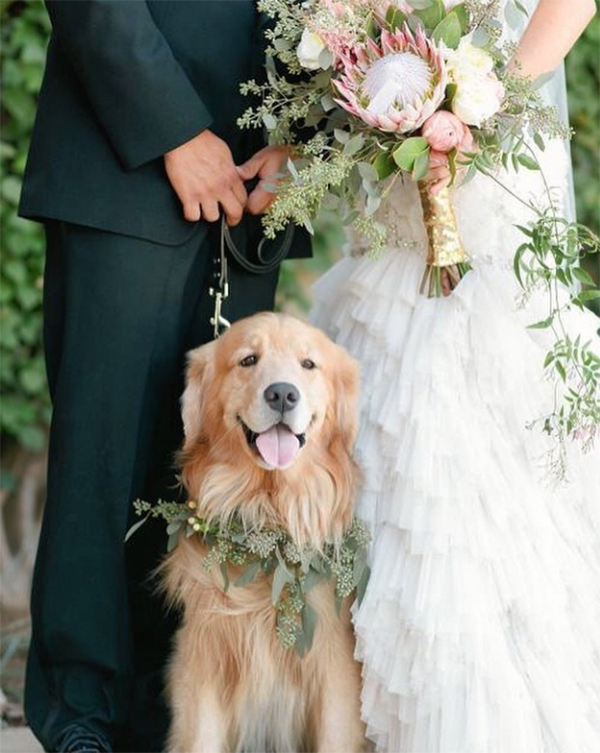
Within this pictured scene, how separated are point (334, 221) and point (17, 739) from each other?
2378mm

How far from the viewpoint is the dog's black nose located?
273 cm

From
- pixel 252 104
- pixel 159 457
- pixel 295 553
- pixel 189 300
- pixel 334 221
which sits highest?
pixel 334 221

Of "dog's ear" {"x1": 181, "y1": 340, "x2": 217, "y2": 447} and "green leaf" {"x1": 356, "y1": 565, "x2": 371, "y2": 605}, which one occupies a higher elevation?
"dog's ear" {"x1": 181, "y1": 340, "x2": 217, "y2": 447}

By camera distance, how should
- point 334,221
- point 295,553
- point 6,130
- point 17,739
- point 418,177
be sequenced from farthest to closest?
point 334,221 → point 6,130 → point 17,739 → point 295,553 → point 418,177

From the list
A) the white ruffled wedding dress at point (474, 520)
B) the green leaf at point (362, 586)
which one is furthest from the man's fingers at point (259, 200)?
the green leaf at point (362, 586)

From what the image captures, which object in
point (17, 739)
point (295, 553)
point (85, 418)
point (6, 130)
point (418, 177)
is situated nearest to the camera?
point (418, 177)

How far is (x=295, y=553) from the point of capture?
9.32 feet

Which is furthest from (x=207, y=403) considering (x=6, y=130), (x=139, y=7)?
(x=6, y=130)

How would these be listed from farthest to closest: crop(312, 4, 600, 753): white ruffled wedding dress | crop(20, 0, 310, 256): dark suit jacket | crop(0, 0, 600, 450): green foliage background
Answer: crop(0, 0, 600, 450): green foliage background → crop(20, 0, 310, 256): dark suit jacket → crop(312, 4, 600, 753): white ruffled wedding dress

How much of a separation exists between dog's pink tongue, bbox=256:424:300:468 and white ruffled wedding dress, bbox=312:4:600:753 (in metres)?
0.23

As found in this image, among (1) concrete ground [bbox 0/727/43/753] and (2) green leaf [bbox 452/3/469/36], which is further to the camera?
(1) concrete ground [bbox 0/727/43/753]

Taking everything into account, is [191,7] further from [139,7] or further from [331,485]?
[331,485]

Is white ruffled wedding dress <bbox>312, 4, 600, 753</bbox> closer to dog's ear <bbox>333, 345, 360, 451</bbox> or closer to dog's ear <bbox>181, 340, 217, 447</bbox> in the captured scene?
dog's ear <bbox>333, 345, 360, 451</bbox>

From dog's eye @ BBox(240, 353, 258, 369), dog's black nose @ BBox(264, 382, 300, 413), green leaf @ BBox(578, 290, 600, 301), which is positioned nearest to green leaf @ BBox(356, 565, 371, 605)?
dog's black nose @ BBox(264, 382, 300, 413)
